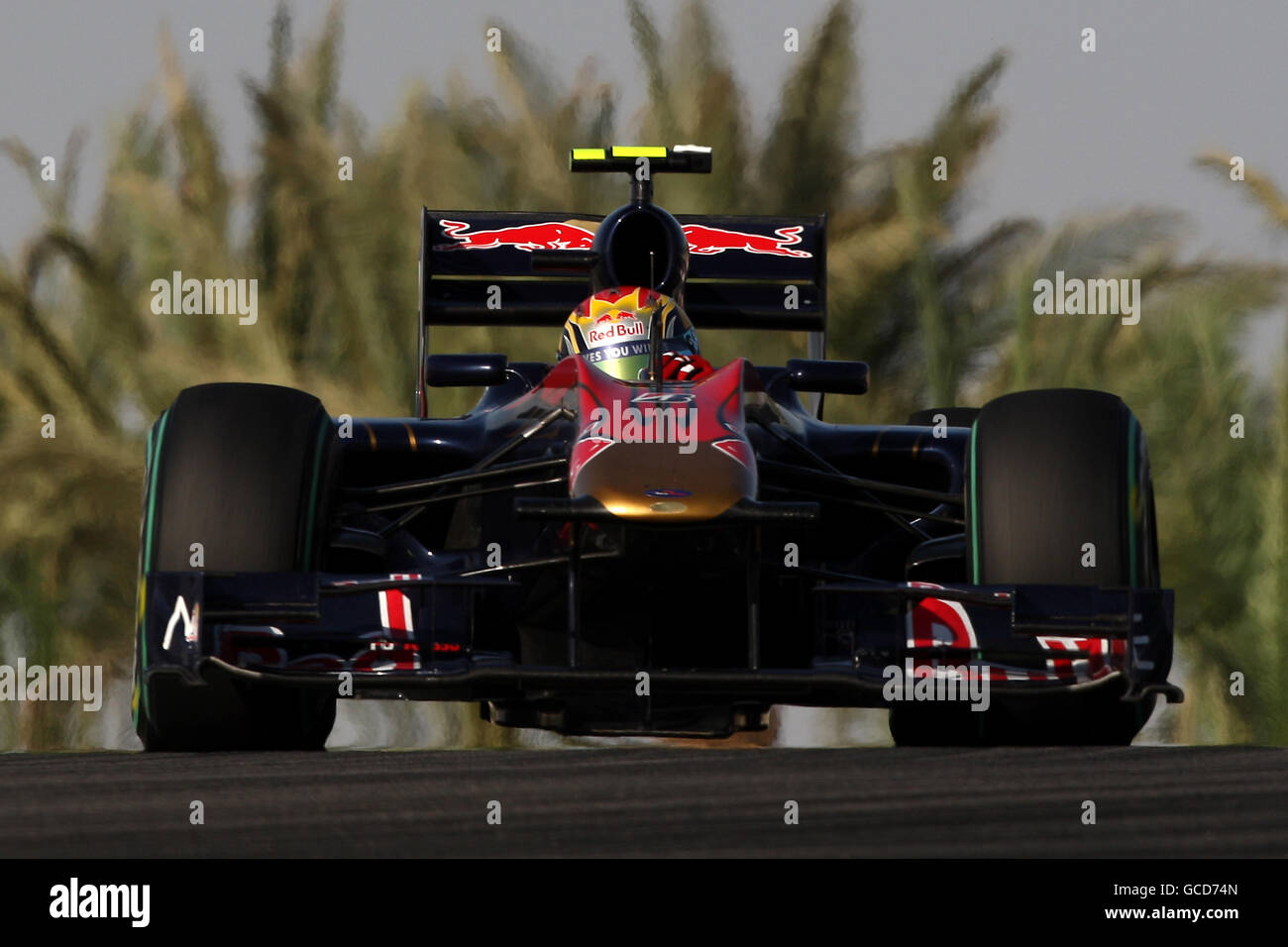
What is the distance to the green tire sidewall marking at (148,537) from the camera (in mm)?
6863

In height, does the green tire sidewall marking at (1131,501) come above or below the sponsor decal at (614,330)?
below

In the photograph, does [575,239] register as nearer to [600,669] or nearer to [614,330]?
[614,330]

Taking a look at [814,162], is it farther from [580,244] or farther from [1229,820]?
[1229,820]

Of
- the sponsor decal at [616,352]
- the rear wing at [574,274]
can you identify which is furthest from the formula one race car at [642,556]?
the rear wing at [574,274]

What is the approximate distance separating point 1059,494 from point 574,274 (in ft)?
12.2

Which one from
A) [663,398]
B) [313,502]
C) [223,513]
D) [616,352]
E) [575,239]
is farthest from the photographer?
[575,239]

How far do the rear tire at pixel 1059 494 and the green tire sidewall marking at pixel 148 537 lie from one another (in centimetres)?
256

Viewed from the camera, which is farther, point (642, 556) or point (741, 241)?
point (741, 241)

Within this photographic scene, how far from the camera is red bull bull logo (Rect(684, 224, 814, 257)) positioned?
1047 cm

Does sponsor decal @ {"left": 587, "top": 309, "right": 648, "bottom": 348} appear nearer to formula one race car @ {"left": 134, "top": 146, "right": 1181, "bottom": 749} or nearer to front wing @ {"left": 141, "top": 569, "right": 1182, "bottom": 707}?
formula one race car @ {"left": 134, "top": 146, "right": 1181, "bottom": 749}

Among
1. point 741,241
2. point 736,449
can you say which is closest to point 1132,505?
point 736,449

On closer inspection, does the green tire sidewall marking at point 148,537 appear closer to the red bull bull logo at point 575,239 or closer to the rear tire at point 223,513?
the rear tire at point 223,513

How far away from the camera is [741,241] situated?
34.4 ft
